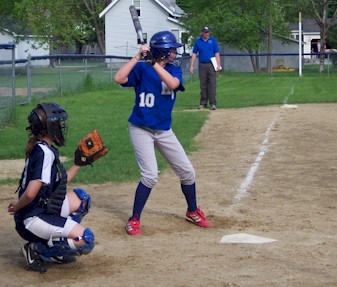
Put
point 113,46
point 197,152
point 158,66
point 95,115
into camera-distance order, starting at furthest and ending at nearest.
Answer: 1. point 113,46
2. point 95,115
3. point 197,152
4. point 158,66

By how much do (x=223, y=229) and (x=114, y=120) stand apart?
10.1m

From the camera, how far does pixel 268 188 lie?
33.0 ft

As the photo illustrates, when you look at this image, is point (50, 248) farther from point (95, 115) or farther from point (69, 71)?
point (69, 71)

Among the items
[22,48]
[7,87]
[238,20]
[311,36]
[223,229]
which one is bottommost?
[223,229]

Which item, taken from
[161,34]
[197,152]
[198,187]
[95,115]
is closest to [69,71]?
[95,115]

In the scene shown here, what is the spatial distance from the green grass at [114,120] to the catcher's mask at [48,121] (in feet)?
14.0

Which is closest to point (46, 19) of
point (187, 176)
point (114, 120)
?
point (114, 120)

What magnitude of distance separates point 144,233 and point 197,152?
5.47 meters

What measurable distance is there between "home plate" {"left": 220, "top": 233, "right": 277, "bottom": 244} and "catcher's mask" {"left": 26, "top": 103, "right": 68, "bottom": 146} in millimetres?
1964

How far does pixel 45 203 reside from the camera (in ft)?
20.7

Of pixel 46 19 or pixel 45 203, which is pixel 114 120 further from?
pixel 46 19

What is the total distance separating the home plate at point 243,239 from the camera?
7379 millimetres

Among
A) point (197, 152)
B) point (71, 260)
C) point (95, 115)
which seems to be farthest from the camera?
point (95, 115)

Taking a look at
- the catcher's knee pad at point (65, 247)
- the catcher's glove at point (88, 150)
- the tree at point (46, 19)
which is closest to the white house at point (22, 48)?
the tree at point (46, 19)
